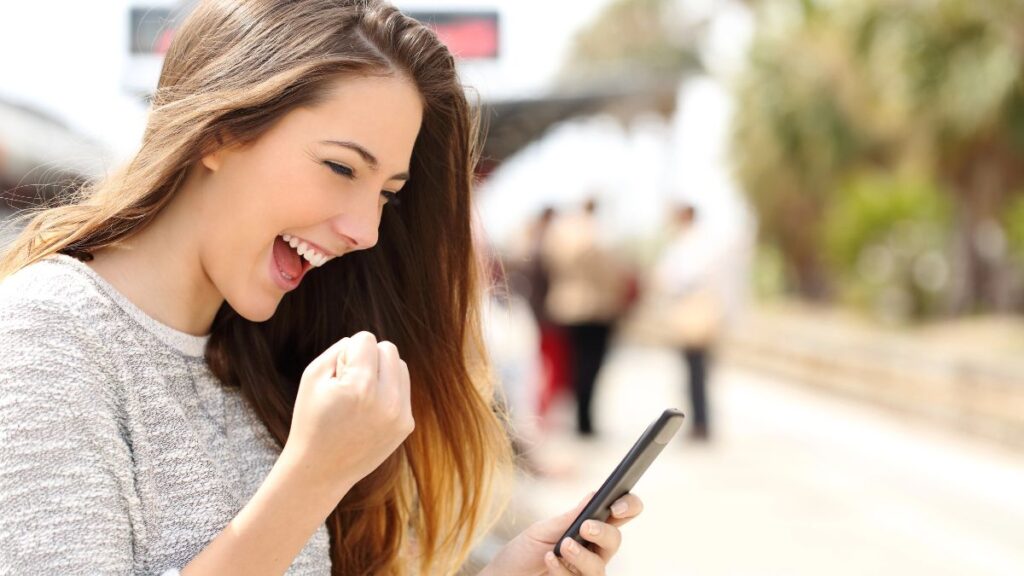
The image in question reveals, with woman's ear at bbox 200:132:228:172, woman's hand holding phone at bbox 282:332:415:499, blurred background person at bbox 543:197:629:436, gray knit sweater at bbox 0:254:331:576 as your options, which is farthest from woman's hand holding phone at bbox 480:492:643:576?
blurred background person at bbox 543:197:629:436

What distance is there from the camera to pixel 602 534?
1.56 metres

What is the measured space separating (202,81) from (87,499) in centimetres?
54

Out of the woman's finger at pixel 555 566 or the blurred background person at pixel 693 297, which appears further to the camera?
the blurred background person at pixel 693 297

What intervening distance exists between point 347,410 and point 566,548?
1.64 ft

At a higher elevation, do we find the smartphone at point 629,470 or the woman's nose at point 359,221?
the woman's nose at point 359,221

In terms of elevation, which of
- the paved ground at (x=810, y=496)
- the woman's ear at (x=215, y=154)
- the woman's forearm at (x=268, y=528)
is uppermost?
the woman's ear at (x=215, y=154)

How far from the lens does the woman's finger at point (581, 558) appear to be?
5.12ft

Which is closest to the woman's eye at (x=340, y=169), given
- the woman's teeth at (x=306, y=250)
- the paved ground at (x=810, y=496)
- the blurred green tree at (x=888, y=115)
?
the woman's teeth at (x=306, y=250)

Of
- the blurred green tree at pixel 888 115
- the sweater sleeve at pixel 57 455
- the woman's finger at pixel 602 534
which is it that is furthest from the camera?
the blurred green tree at pixel 888 115

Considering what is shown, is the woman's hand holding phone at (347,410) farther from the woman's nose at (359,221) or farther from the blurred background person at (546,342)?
the blurred background person at (546,342)

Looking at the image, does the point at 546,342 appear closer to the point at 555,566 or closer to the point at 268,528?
the point at 555,566

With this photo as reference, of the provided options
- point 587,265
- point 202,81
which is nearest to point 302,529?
point 202,81

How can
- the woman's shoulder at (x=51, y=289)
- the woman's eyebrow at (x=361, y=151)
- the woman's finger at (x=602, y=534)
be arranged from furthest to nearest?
the woman's finger at (x=602, y=534)
the woman's eyebrow at (x=361, y=151)
the woman's shoulder at (x=51, y=289)

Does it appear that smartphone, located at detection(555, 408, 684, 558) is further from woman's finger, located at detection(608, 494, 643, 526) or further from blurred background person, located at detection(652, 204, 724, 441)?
blurred background person, located at detection(652, 204, 724, 441)
